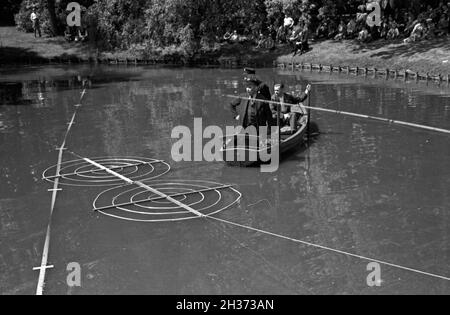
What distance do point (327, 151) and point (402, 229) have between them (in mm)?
6095

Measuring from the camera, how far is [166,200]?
1258 centimetres

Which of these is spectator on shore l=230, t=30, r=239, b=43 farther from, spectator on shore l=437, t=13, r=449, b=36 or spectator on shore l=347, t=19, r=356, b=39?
spectator on shore l=437, t=13, r=449, b=36

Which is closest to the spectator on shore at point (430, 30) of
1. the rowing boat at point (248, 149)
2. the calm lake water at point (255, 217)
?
the calm lake water at point (255, 217)

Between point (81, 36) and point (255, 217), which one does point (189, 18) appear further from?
point (255, 217)

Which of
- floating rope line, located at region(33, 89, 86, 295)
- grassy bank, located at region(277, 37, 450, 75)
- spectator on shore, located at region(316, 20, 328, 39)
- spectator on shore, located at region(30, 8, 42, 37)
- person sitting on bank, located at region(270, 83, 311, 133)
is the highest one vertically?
spectator on shore, located at region(30, 8, 42, 37)

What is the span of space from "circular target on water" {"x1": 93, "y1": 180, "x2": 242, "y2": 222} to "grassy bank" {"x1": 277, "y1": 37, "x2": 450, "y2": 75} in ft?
65.8

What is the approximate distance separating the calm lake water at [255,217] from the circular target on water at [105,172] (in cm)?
37

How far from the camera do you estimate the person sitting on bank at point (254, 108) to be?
15.5m

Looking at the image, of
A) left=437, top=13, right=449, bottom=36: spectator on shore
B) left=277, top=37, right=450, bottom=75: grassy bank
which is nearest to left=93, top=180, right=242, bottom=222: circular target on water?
left=277, top=37, right=450, bottom=75: grassy bank

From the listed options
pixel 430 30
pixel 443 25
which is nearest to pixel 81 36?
pixel 430 30

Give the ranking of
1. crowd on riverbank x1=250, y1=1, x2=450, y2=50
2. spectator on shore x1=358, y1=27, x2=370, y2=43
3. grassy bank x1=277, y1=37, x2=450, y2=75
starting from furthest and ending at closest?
spectator on shore x1=358, y1=27, x2=370, y2=43 → crowd on riverbank x1=250, y1=1, x2=450, y2=50 → grassy bank x1=277, y1=37, x2=450, y2=75

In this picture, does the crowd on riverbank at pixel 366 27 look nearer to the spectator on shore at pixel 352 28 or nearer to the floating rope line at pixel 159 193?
the spectator on shore at pixel 352 28

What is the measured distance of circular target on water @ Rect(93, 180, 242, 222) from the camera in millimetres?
11711

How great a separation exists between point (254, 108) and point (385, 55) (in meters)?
20.7
